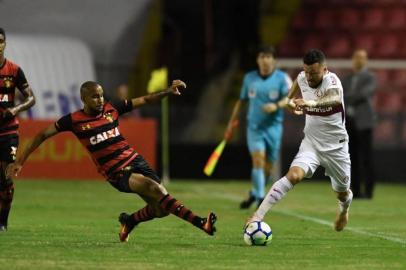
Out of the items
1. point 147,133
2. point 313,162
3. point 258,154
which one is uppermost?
point 313,162

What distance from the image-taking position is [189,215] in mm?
10773

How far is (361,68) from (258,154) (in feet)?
10.2

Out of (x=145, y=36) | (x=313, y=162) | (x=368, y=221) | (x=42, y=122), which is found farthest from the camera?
(x=145, y=36)

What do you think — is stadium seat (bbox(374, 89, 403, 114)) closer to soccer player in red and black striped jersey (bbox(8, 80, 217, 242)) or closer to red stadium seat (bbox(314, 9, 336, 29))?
red stadium seat (bbox(314, 9, 336, 29))

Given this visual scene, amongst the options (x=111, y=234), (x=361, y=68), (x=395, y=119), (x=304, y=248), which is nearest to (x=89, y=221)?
(x=111, y=234)

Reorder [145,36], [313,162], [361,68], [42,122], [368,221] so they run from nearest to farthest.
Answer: [313,162], [368,221], [361,68], [42,122], [145,36]

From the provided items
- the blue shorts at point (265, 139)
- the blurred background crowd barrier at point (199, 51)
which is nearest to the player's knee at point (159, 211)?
the blue shorts at point (265, 139)

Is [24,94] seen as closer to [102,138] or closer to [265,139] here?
[102,138]

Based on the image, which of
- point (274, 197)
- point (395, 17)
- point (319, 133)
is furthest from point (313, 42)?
point (274, 197)

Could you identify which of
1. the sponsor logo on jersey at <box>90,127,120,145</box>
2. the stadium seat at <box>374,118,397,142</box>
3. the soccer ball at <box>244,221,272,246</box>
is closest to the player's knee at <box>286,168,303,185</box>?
the soccer ball at <box>244,221,272,246</box>

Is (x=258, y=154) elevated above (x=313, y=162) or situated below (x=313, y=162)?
below

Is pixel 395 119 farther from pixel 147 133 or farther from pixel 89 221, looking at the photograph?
pixel 89 221

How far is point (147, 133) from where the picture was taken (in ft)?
73.6

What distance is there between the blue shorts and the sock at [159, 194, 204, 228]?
5.38m
